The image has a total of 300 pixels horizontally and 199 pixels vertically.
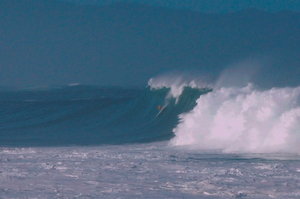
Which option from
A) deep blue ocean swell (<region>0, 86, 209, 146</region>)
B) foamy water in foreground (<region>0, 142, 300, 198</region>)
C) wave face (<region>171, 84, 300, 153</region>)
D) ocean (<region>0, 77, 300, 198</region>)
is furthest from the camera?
deep blue ocean swell (<region>0, 86, 209, 146</region>)

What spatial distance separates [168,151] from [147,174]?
272 centimetres

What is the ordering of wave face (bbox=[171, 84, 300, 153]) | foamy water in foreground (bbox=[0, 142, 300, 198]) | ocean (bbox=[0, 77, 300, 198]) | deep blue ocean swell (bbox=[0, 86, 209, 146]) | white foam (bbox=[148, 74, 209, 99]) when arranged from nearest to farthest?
foamy water in foreground (bbox=[0, 142, 300, 198]), ocean (bbox=[0, 77, 300, 198]), wave face (bbox=[171, 84, 300, 153]), deep blue ocean swell (bbox=[0, 86, 209, 146]), white foam (bbox=[148, 74, 209, 99])

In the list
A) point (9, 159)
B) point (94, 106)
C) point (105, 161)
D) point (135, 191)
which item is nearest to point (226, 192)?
point (135, 191)

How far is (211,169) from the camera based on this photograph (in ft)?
24.2

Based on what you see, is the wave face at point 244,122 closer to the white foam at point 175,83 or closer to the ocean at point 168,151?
the ocean at point 168,151

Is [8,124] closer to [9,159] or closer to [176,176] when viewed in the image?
[9,159]

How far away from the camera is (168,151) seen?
9703 mm

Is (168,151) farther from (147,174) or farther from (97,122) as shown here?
(97,122)

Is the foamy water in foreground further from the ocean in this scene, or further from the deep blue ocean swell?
the deep blue ocean swell

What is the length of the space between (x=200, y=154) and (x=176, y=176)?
231cm

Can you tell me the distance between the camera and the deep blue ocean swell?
12.7 metres

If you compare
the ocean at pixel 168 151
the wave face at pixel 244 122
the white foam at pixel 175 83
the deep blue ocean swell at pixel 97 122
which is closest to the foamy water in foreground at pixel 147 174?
the ocean at pixel 168 151

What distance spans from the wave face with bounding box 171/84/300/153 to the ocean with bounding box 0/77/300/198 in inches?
0.9

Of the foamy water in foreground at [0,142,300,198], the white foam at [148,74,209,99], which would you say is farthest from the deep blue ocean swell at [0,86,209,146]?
the foamy water in foreground at [0,142,300,198]
